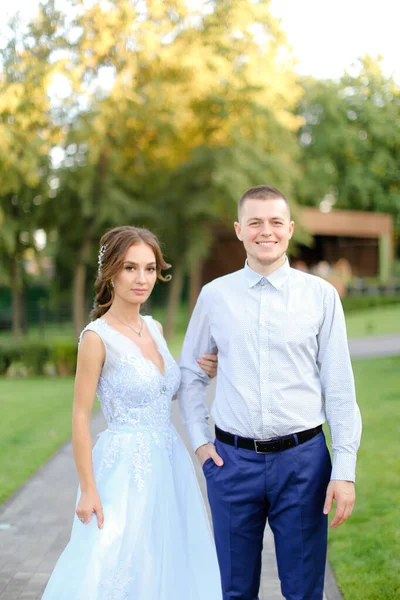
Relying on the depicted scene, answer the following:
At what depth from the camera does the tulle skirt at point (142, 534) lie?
10.5 ft

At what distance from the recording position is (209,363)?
3396 mm

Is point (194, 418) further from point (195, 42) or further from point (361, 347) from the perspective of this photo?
point (195, 42)

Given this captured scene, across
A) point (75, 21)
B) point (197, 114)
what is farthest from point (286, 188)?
point (75, 21)

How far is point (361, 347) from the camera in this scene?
2036cm

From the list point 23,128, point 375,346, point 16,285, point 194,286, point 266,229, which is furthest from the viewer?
point 194,286

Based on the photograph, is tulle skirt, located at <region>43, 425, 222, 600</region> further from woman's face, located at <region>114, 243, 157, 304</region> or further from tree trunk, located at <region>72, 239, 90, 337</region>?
tree trunk, located at <region>72, 239, 90, 337</region>

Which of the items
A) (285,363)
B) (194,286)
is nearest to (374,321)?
(194,286)

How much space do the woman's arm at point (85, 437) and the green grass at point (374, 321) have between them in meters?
21.2

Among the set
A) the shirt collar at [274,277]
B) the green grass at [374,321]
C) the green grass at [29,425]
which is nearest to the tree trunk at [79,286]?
the green grass at [29,425]

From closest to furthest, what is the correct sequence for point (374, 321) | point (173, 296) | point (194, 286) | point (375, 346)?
point (375, 346), point (173, 296), point (374, 321), point (194, 286)

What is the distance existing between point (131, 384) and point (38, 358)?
1502cm

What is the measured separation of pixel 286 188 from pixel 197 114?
3676 mm

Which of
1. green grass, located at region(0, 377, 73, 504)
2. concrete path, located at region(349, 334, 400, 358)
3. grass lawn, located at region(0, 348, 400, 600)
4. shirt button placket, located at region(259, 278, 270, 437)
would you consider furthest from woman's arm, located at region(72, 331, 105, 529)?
concrete path, located at region(349, 334, 400, 358)

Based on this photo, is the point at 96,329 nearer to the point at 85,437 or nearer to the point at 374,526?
the point at 85,437
